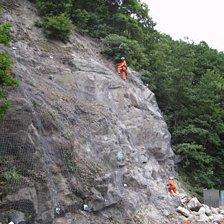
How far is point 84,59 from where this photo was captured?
21484mm

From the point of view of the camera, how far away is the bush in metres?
21.2

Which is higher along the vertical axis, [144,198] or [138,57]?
[138,57]

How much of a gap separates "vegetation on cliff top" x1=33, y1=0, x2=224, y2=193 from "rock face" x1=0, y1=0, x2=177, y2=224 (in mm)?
1295

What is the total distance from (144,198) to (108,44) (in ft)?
28.6

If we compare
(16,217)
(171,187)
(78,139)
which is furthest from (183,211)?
(16,217)

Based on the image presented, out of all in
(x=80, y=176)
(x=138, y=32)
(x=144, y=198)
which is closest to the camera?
(x=80, y=176)

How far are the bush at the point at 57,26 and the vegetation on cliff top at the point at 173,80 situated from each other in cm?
127

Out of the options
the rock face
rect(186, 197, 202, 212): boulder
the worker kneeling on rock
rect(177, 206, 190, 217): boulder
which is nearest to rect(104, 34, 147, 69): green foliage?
the rock face

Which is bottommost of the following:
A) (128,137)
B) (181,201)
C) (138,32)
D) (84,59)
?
(181,201)

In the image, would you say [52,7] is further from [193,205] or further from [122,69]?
[193,205]

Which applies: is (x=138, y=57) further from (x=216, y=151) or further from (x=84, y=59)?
(x=216, y=151)

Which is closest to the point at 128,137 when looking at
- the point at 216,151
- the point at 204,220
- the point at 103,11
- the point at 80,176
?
the point at 204,220

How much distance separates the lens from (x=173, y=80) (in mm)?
29656

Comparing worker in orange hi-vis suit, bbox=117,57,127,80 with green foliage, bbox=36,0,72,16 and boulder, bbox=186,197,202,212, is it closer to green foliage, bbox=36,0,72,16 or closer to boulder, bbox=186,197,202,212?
green foliage, bbox=36,0,72,16
